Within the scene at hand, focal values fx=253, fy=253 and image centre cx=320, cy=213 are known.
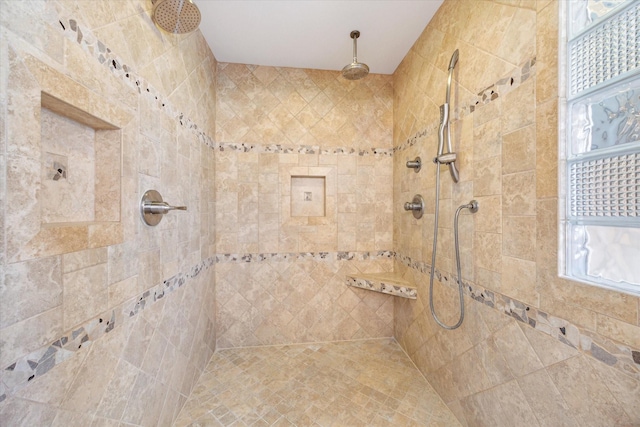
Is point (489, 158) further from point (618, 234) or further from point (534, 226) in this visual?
point (618, 234)

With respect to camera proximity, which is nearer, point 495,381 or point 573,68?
point 573,68

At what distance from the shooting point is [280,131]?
2238 millimetres

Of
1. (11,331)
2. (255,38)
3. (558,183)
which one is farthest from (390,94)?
(11,331)

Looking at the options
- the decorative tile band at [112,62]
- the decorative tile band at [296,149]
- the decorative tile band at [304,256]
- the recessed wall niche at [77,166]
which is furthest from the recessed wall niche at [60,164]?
the decorative tile band at [304,256]

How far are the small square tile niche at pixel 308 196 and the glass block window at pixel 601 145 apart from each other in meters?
1.69

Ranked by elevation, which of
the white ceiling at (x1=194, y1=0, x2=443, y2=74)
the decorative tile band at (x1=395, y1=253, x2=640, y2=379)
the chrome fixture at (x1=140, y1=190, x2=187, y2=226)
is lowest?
the decorative tile band at (x1=395, y1=253, x2=640, y2=379)

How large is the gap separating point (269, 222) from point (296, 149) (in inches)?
27.4

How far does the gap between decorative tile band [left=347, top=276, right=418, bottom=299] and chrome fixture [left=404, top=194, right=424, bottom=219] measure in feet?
1.86

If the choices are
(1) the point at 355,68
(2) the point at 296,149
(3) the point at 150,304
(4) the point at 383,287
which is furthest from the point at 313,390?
(1) the point at 355,68

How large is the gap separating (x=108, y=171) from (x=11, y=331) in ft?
1.87

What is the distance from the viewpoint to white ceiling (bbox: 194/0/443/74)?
1.61 metres

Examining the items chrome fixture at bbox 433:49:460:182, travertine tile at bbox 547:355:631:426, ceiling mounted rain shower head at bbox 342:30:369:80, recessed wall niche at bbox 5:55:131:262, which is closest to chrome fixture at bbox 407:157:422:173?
chrome fixture at bbox 433:49:460:182

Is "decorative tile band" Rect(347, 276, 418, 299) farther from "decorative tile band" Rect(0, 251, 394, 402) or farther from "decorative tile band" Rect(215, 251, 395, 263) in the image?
"decorative tile band" Rect(0, 251, 394, 402)

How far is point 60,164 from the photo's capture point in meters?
0.83
